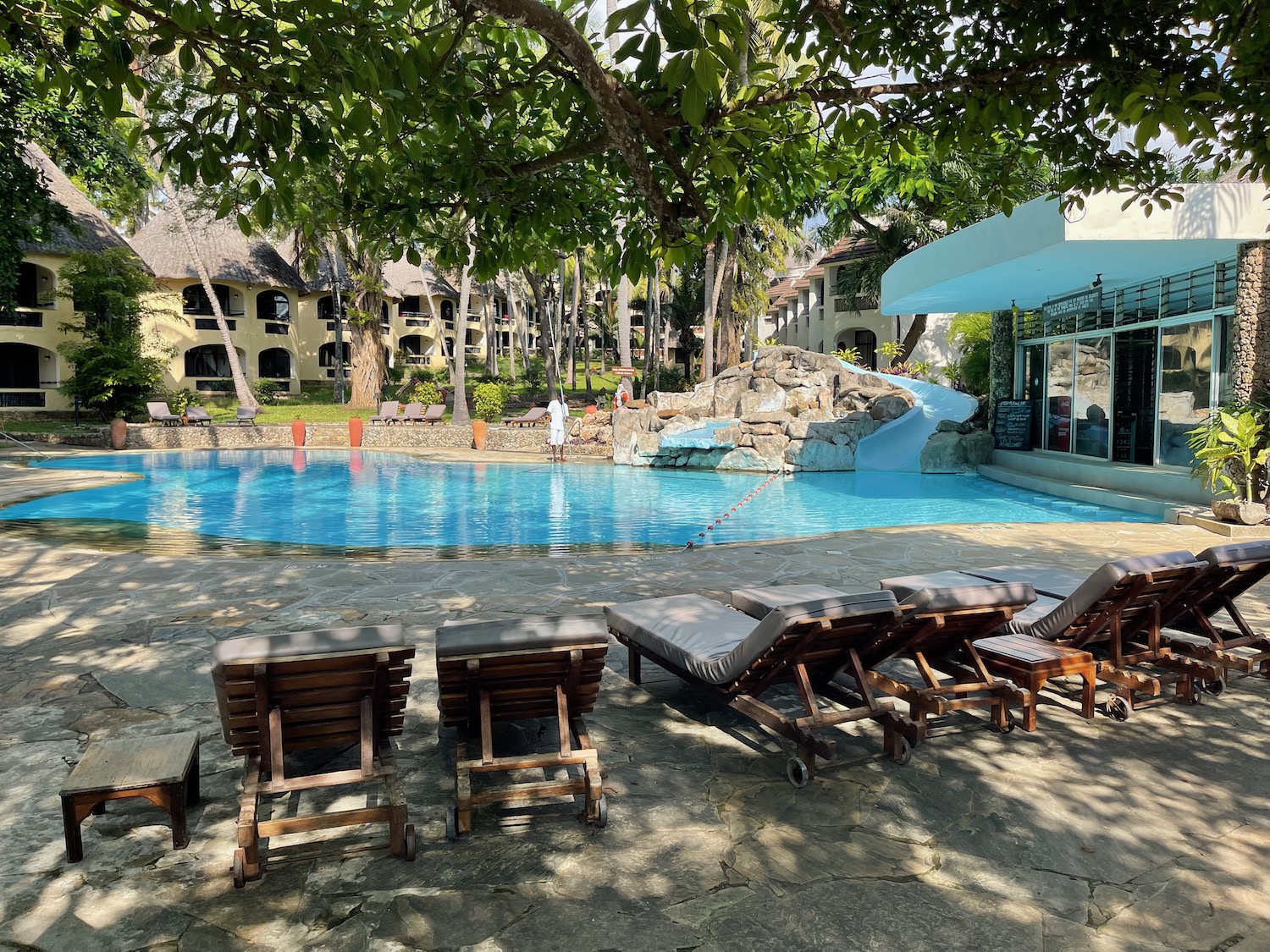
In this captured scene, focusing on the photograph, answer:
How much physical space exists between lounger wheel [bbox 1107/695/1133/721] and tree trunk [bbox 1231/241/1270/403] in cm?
900

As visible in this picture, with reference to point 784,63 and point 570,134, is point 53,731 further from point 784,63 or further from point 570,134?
point 784,63

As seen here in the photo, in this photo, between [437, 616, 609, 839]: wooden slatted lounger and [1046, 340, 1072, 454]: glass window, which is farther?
[1046, 340, 1072, 454]: glass window

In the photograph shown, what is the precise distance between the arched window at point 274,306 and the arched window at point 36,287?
39.0 ft

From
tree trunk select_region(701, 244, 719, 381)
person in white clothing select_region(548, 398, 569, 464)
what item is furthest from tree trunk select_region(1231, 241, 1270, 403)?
tree trunk select_region(701, 244, 719, 381)

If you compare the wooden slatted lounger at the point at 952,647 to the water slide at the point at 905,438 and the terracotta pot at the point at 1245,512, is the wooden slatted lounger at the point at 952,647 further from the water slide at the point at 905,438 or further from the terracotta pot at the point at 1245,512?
the water slide at the point at 905,438

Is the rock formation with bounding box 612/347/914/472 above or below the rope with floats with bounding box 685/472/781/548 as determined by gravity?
above

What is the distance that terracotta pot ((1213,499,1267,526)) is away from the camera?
1109 centimetres

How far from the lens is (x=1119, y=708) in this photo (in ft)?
16.1

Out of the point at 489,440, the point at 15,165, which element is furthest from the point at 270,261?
the point at 15,165

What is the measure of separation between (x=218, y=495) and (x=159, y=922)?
15834 millimetres

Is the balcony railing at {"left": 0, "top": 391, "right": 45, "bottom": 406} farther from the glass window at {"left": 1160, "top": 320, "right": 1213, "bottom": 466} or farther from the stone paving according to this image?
the glass window at {"left": 1160, "top": 320, "right": 1213, "bottom": 466}

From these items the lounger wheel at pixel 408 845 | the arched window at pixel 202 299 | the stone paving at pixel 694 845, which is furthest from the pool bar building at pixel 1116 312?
the arched window at pixel 202 299

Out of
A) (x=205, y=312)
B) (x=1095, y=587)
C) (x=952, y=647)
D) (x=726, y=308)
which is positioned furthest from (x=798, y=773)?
(x=205, y=312)

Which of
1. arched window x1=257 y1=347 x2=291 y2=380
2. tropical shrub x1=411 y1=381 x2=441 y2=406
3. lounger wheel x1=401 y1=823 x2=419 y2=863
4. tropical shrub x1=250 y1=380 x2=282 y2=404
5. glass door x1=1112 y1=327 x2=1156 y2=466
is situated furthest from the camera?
arched window x1=257 y1=347 x2=291 y2=380
